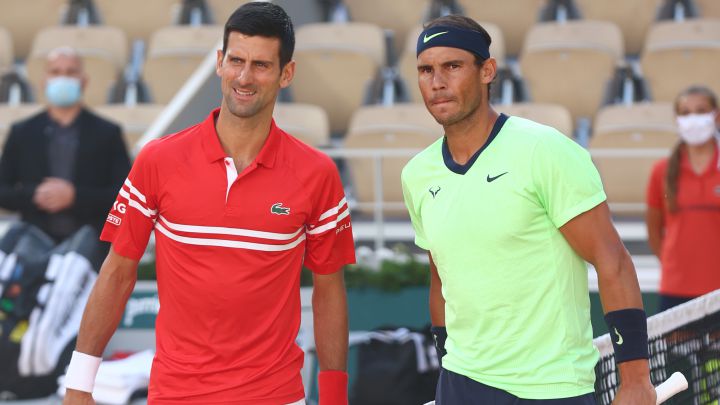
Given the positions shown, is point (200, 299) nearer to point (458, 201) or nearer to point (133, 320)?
point (458, 201)

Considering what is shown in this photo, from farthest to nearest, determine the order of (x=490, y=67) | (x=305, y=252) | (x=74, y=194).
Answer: (x=74, y=194), (x=305, y=252), (x=490, y=67)

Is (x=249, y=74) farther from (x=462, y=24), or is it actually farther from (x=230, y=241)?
(x=462, y=24)

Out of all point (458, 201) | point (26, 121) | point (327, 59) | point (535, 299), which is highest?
point (458, 201)

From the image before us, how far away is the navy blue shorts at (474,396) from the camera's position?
10.5 ft

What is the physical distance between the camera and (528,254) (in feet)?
10.6

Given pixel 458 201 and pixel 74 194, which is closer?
pixel 458 201

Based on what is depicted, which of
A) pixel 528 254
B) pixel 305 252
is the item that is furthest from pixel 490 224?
pixel 305 252

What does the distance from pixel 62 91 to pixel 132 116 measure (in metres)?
3.20

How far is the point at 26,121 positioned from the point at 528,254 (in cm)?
415

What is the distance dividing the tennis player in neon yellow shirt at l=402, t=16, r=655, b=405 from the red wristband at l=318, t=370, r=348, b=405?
383mm

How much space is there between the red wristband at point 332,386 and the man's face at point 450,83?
875mm

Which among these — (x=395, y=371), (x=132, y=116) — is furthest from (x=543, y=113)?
(x=132, y=116)

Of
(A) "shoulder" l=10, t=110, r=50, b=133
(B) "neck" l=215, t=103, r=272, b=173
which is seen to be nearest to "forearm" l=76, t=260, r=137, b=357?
(B) "neck" l=215, t=103, r=272, b=173

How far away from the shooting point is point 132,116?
32.5ft
